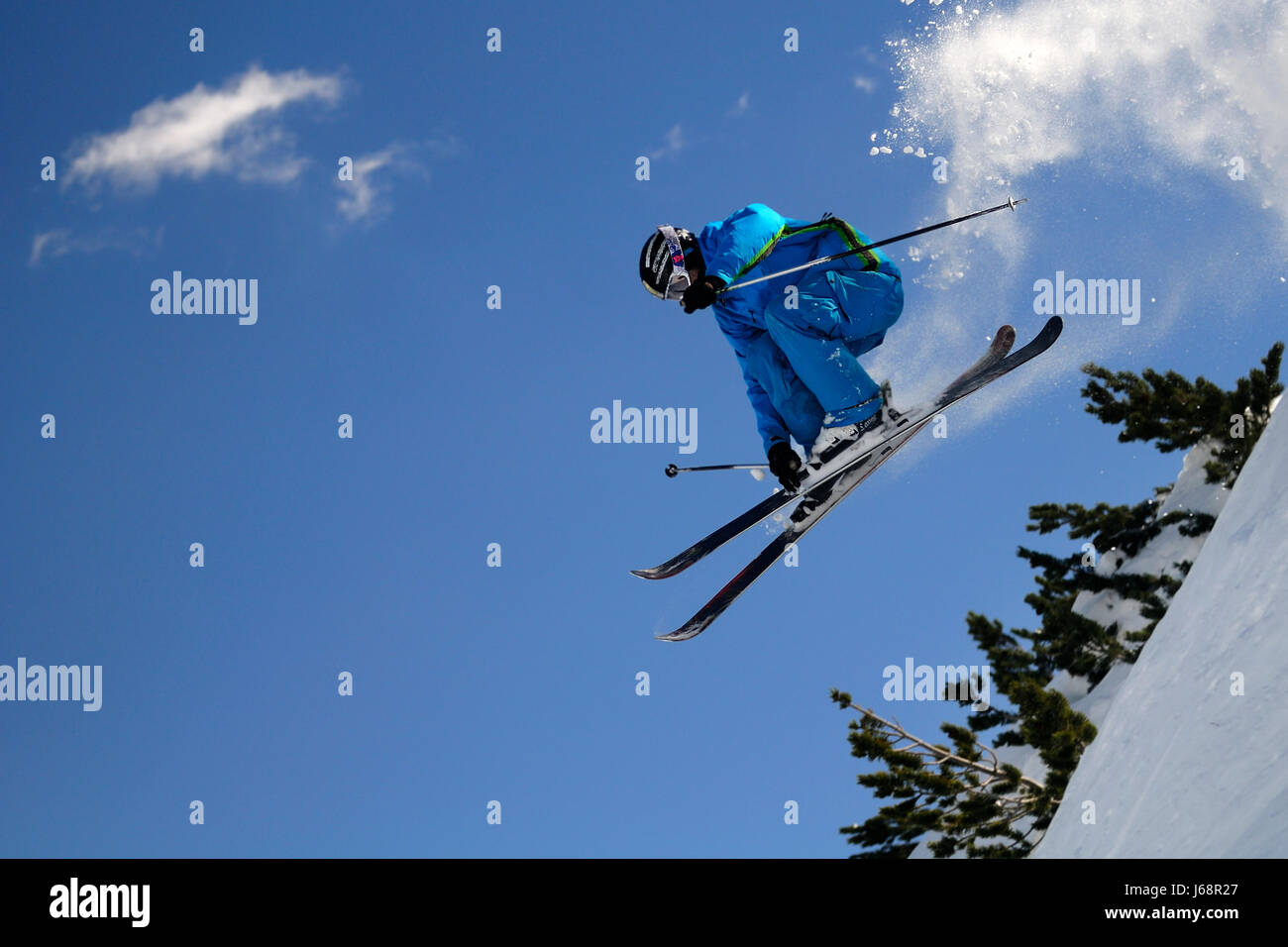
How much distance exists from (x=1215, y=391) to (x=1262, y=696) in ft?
30.0

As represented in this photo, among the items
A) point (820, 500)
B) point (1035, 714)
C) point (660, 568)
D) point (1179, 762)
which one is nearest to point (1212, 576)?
point (1179, 762)

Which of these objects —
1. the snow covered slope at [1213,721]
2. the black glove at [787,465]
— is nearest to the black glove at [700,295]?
the black glove at [787,465]

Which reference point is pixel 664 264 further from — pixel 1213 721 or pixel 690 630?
pixel 1213 721

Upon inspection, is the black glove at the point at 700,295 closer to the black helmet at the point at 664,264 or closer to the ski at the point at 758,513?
the black helmet at the point at 664,264

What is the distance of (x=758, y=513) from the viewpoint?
762 centimetres

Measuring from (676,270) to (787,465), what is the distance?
1.53m

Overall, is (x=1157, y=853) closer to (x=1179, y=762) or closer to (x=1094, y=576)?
(x=1179, y=762)

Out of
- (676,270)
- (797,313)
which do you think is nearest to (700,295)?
(676,270)

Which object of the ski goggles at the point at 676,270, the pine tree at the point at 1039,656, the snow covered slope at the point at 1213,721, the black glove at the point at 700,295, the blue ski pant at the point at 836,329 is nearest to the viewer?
the snow covered slope at the point at 1213,721

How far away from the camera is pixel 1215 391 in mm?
11914

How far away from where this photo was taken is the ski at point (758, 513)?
7.41m

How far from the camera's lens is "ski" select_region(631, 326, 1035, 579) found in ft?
24.3

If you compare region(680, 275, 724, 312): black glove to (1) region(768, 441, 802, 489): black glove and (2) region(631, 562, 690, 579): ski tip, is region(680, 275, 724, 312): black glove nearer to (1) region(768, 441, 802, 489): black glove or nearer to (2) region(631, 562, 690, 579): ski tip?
(1) region(768, 441, 802, 489): black glove
